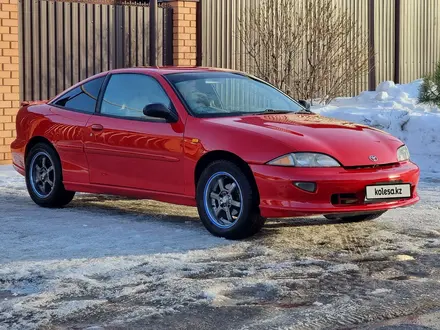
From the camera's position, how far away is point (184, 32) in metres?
16.0

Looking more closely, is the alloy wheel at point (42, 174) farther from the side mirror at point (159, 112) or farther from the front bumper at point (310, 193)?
the front bumper at point (310, 193)

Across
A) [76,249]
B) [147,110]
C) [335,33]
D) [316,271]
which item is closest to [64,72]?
[335,33]

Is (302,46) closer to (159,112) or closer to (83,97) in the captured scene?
(83,97)

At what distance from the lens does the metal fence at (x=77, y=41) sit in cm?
1418

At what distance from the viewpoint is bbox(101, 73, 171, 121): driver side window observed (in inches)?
352

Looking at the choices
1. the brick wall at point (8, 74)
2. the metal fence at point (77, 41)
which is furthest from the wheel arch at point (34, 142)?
the metal fence at point (77, 41)

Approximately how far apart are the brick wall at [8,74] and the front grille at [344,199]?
718 centimetres

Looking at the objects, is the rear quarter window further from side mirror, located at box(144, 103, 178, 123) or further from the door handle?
side mirror, located at box(144, 103, 178, 123)

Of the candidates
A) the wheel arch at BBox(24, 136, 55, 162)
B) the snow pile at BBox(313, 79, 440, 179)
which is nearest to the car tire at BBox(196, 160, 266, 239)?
the wheel arch at BBox(24, 136, 55, 162)

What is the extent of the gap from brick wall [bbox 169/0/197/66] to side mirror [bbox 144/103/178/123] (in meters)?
7.37

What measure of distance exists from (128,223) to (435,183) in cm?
427

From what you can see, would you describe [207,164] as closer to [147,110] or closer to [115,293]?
[147,110]

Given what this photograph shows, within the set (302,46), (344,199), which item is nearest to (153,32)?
(302,46)

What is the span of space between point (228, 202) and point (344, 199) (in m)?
0.92
